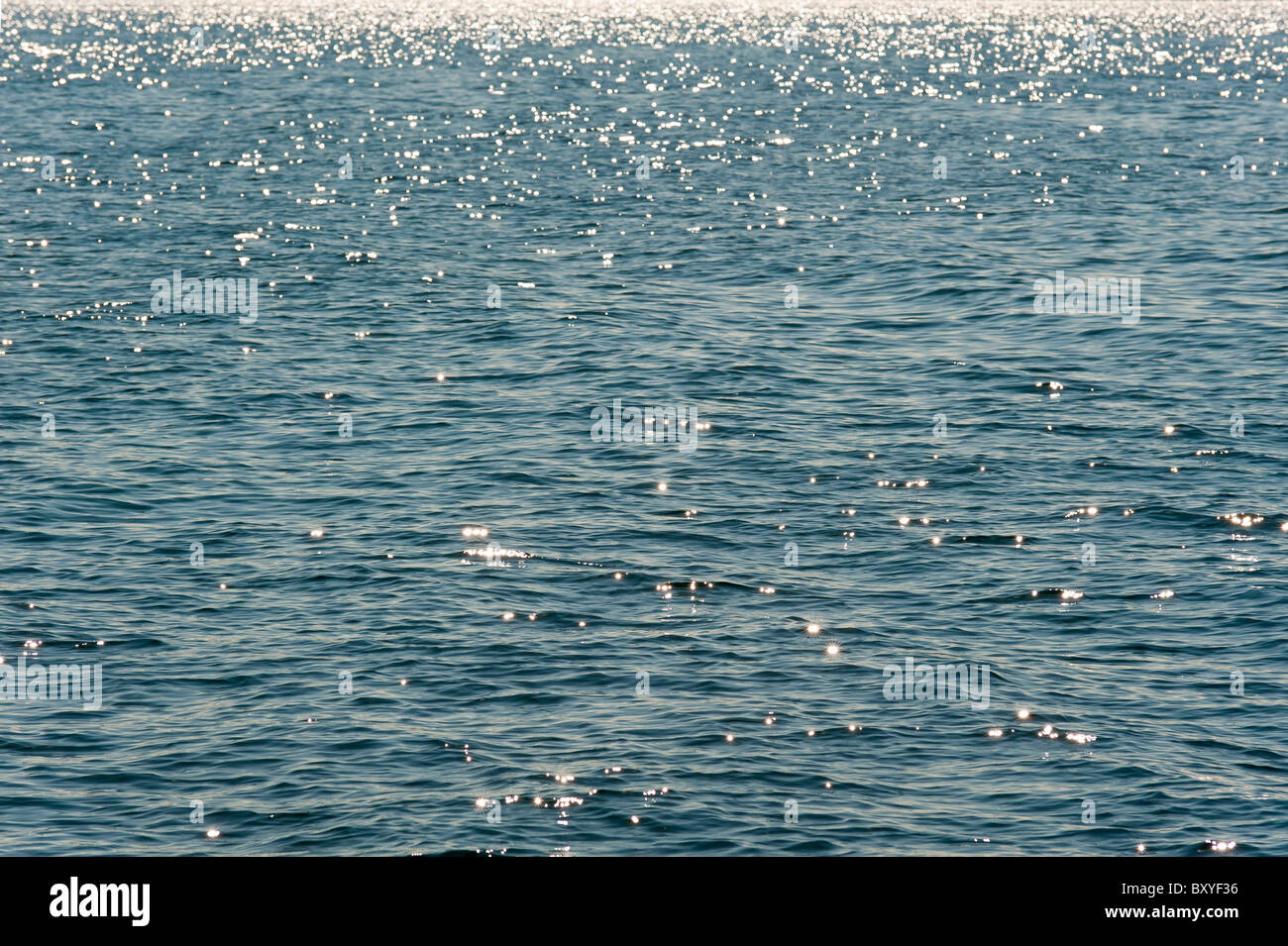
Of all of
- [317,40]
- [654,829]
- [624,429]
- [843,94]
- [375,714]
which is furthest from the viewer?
[317,40]

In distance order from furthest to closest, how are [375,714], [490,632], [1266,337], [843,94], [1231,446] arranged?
[843,94] < [1266,337] < [1231,446] < [490,632] < [375,714]

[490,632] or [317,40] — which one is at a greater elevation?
[317,40]

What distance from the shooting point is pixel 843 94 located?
132 m

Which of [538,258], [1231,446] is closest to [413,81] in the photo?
[538,258]

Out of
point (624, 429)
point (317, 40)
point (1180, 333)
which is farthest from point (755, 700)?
point (317, 40)

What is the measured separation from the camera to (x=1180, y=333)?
61.2 m

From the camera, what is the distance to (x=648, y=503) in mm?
A: 45219

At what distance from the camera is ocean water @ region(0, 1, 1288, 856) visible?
29828 millimetres

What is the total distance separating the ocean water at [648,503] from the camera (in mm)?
29828

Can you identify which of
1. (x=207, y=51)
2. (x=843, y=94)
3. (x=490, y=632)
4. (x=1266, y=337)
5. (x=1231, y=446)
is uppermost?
(x=207, y=51)

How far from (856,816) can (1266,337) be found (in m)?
39.3

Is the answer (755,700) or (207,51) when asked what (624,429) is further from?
(207,51)

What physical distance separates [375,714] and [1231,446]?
2901cm

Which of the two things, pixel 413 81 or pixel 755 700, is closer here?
pixel 755 700
